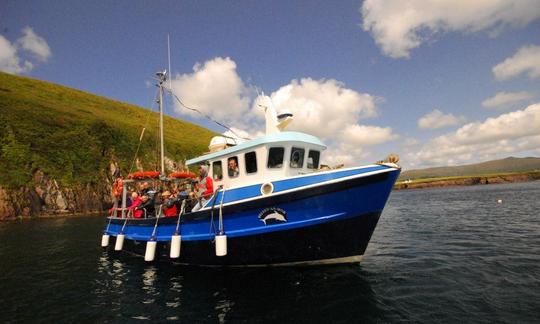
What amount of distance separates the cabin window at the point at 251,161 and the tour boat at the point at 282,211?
0.04m

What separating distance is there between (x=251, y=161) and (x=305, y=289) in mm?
4500

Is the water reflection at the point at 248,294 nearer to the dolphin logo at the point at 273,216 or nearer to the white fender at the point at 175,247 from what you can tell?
the white fender at the point at 175,247

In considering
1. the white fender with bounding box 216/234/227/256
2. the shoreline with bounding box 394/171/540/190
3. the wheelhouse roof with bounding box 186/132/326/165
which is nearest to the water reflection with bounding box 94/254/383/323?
the white fender with bounding box 216/234/227/256

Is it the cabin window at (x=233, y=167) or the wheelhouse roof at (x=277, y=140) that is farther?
the cabin window at (x=233, y=167)

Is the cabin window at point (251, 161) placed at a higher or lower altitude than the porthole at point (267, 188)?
higher

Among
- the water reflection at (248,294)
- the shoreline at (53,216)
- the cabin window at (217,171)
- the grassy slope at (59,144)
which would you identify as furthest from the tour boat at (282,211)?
the grassy slope at (59,144)

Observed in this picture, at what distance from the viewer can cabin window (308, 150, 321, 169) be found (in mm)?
10625

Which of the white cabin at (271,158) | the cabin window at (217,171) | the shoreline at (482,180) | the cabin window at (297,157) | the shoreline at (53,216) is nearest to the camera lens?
the white cabin at (271,158)

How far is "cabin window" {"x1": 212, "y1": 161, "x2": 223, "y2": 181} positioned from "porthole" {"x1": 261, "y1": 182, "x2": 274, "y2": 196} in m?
2.95

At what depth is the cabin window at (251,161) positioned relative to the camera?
1002 centimetres

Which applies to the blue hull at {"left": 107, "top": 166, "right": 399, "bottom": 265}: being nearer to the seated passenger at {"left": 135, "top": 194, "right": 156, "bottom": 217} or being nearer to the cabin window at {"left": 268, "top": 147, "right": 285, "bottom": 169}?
the cabin window at {"left": 268, "top": 147, "right": 285, "bottom": 169}

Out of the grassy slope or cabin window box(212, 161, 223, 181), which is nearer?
cabin window box(212, 161, 223, 181)

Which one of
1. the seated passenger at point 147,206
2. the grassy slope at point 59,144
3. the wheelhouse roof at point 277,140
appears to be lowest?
the seated passenger at point 147,206

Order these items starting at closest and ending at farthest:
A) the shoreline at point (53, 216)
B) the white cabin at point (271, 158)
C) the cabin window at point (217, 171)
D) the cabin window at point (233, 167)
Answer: the white cabin at point (271, 158) → the cabin window at point (233, 167) → the cabin window at point (217, 171) → the shoreline at point (53, 216)
